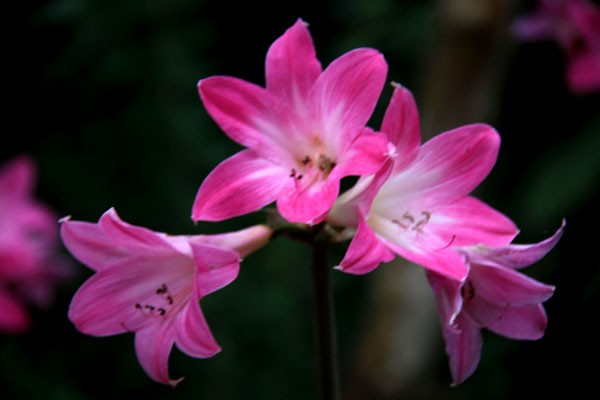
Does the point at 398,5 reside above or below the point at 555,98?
above

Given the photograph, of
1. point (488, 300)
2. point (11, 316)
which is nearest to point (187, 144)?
point (11, 316)

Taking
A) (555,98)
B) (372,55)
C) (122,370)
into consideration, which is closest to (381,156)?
(372,55)

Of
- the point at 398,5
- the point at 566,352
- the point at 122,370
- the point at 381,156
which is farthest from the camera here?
the point at 398,5

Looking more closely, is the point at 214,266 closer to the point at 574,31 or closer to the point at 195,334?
the point at 195,334

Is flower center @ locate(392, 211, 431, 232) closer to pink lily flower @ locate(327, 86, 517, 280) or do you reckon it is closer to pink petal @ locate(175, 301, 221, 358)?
pink lily flower @ locate(327, 86, 517, 280)

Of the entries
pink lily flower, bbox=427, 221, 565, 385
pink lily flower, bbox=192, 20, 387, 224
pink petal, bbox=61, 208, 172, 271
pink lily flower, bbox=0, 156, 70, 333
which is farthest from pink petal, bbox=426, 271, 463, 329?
pink lily flower, bbox=0, 156, 70, 333

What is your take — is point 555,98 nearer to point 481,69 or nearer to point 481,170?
point 481,69

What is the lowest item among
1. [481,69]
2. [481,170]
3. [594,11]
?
[481,69]
